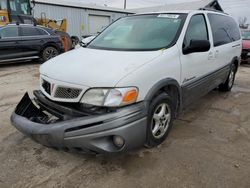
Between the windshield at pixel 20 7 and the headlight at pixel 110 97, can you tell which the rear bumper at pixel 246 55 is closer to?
the headlight at pixel 110 97

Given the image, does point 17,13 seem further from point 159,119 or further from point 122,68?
point 159,119

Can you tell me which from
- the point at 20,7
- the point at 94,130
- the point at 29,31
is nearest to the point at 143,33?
the point at 94,130

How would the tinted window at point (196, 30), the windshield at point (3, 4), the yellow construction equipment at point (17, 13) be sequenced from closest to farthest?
the tinted window at point (196, 30) < the yellow construction equipment at point (17, 13) < the windshield at point (3, 4)

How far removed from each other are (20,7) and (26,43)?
3.76 meters

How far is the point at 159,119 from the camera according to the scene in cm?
284

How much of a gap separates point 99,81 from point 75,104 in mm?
386

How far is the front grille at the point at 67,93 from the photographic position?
8.01 feet

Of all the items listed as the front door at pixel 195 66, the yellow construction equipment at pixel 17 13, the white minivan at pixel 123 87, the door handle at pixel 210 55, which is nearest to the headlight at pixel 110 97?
the white minivan at pixel 123 87

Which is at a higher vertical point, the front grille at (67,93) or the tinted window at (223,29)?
the tinted window at (223,29)

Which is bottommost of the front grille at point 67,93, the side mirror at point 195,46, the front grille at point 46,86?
the front grille at point 46,86

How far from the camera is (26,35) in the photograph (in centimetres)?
936

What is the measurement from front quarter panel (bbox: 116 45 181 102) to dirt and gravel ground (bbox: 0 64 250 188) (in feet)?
2.74

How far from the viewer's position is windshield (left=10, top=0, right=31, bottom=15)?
1146 centimetres

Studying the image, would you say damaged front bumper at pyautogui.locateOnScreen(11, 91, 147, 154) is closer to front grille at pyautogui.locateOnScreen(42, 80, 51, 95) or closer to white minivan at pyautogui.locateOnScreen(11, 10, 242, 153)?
white minivan at pyautogui.locateOnScreen(11, 10, 242, 153)
